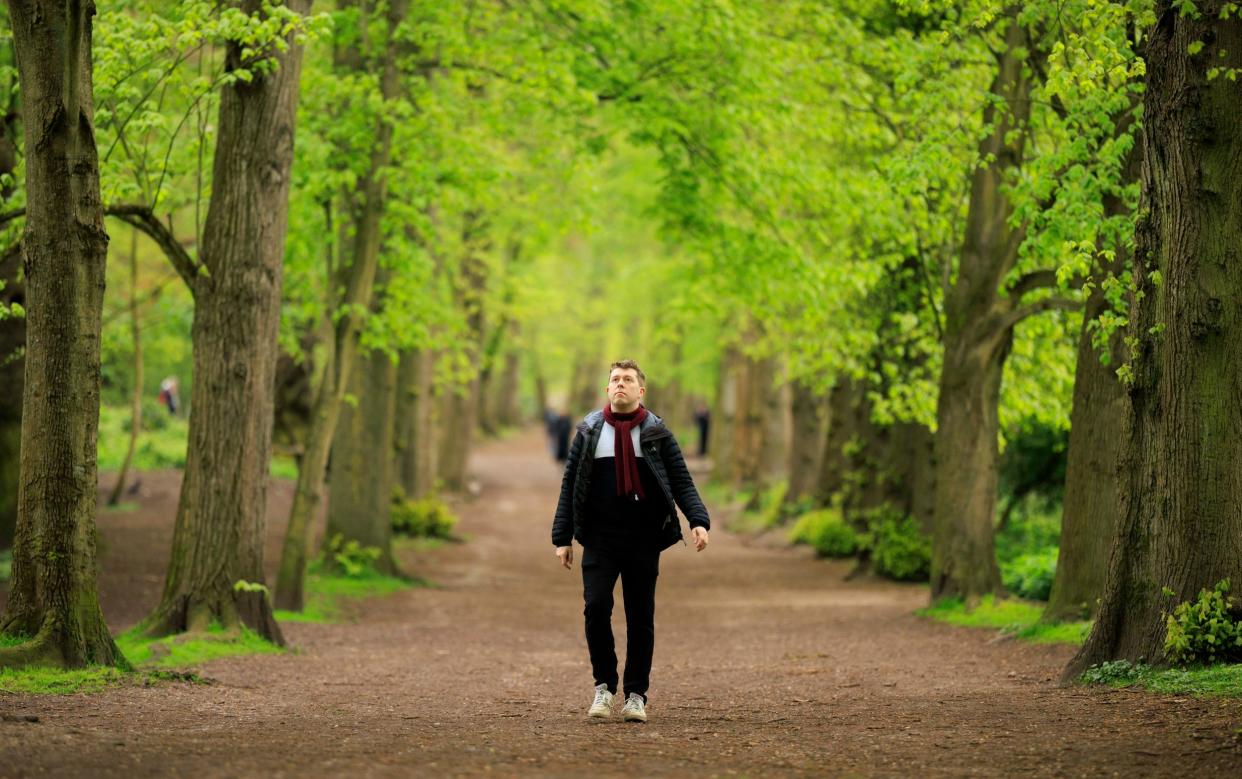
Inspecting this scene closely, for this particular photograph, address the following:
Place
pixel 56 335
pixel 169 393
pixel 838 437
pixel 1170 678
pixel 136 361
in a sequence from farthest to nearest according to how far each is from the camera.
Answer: pixel 169 393, pixel 838 437, pixel 136 361, pixel 56 335, pixel 1170 678

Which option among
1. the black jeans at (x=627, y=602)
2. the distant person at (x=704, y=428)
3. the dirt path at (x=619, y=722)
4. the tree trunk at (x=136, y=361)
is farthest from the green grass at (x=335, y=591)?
the distant person at (x=704, y=428)

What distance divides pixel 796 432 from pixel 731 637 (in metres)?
14.2

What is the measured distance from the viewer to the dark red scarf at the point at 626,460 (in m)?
8.00

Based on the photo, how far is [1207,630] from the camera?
8.40 metres

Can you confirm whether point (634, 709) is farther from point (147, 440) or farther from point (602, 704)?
point (147, 440)

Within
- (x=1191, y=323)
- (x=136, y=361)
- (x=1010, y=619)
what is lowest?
(x=1010, y=619)

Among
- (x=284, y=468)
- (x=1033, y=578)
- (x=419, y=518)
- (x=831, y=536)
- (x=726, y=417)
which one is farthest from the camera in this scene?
(x=726, y=417)

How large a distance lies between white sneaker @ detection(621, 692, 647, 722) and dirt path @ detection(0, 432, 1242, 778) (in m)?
0.21

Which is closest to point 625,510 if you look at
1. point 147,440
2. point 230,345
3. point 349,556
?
point 230,345

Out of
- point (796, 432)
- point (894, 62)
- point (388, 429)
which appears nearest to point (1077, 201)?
point (894, 62)

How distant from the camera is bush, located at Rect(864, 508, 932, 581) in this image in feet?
68.1

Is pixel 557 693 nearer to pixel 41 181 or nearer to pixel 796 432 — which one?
pixel 41 181

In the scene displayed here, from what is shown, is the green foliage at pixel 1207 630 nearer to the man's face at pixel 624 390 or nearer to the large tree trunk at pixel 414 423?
the man's face at pixel 624 390

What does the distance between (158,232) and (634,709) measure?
6.14 metres
